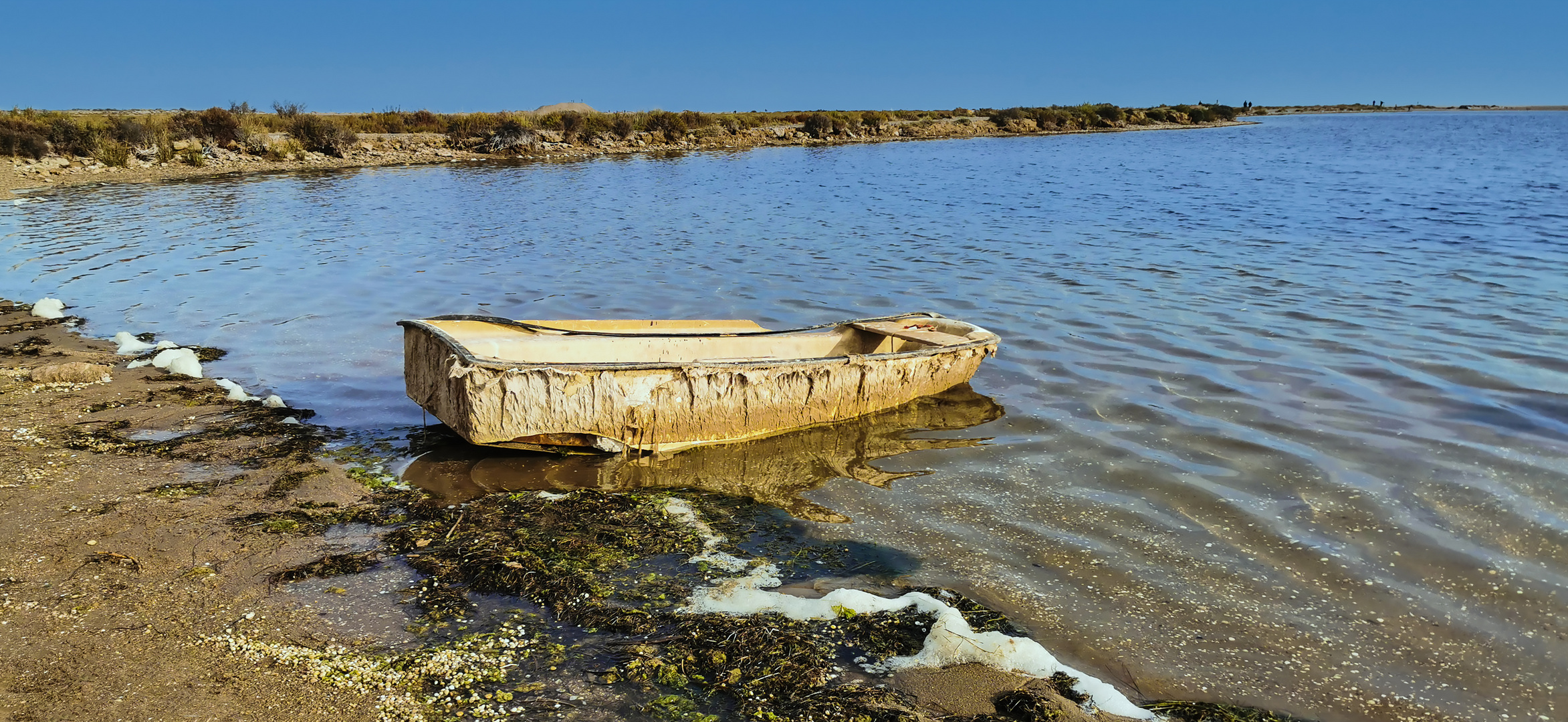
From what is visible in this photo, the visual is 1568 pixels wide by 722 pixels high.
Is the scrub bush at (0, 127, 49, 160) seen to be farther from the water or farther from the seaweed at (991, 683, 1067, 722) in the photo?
the seaweed at (991, 683, 1067, 722)

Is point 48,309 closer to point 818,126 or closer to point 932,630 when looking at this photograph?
point 932,630

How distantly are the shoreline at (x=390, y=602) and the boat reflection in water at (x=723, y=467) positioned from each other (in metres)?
0.23

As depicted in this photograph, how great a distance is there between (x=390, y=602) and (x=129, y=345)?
6602 mm

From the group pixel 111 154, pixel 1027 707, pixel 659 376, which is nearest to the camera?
pixel 1027 707

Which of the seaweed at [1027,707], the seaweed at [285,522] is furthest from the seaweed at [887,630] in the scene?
the seaweed at [285,522]

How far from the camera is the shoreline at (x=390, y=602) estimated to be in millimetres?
3279

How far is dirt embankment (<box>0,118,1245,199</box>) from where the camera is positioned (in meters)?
27.1

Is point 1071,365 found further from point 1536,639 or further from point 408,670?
point 408,670

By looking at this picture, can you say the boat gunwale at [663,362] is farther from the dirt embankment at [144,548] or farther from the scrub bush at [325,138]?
the scrub bush at [325,138]

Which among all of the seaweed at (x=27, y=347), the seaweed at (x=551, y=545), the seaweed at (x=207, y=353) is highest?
the seaweed at (x=27, y=347)

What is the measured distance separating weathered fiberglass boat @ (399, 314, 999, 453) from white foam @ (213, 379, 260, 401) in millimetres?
1512

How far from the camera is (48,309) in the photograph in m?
10.1

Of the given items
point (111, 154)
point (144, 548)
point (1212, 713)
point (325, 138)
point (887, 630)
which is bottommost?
point (1212, 713)

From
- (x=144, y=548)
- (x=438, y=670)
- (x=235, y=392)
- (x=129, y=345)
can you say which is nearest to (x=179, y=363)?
(x=235, y=392)
